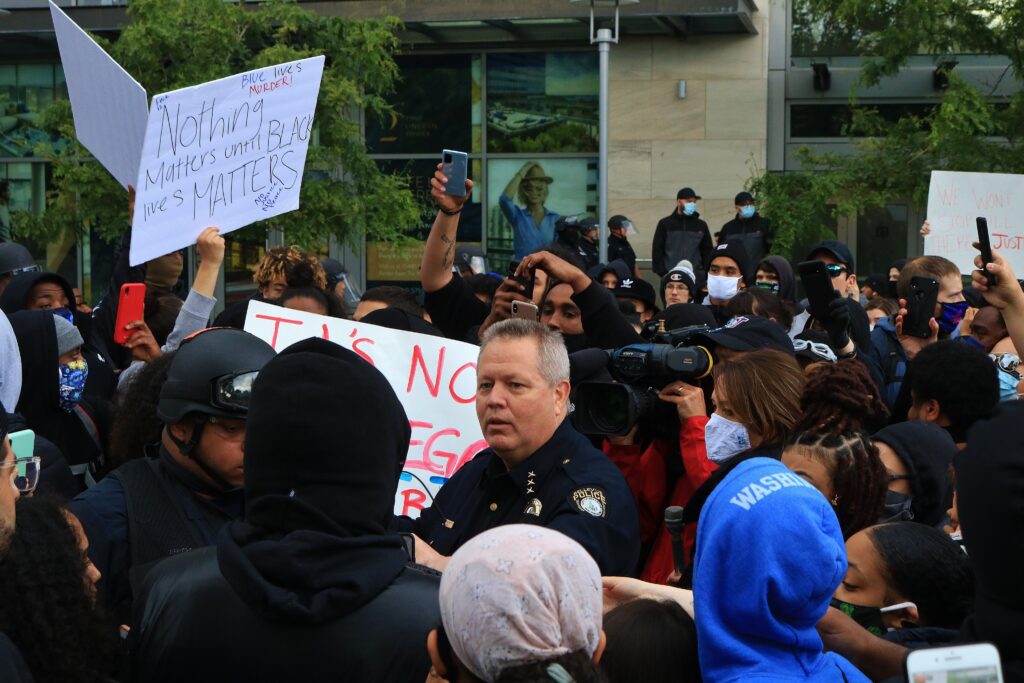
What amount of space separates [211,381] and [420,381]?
176 cm

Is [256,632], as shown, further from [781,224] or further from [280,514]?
[781,224]

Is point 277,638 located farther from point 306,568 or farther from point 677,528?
point 677,528

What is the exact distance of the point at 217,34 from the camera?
13.1 m

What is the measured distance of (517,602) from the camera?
1938 millimetres

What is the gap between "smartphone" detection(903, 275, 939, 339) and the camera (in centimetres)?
Result: 646

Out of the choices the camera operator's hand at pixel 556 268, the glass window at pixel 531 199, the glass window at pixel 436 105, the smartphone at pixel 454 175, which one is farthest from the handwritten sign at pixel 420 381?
the glass window at pixel 436 105

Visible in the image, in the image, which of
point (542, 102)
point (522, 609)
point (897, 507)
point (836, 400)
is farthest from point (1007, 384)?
point (542, 102)

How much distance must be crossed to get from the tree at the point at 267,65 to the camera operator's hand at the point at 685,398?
9.11 m

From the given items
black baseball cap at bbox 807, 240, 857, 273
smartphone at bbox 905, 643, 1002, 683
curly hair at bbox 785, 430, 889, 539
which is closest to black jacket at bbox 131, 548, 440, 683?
smartphone at bbox 905, 643, 1002, 683

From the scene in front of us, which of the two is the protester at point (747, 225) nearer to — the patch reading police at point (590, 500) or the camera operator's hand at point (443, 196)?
the camera operator's hand at point (443, 196)

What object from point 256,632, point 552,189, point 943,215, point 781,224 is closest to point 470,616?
point 256,632

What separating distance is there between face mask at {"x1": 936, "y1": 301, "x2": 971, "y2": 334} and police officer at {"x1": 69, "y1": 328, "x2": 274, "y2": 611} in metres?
4.74

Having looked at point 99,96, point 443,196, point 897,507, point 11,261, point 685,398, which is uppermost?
point 99,96

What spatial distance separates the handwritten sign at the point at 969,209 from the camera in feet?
28.5
